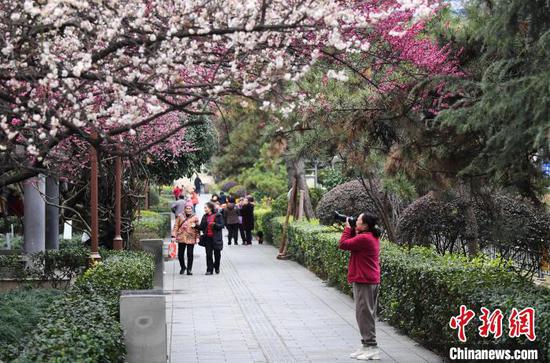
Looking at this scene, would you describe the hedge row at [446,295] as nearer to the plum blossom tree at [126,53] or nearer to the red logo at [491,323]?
the red logo at [491,323]

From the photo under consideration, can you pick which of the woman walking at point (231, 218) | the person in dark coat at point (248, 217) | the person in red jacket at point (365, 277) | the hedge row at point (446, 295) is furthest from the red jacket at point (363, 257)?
the person in dark coat at point (248, 217)

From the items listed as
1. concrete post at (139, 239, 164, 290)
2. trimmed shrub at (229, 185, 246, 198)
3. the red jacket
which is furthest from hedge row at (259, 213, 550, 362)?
trimmed shrub at (229, 185, 246, 198)

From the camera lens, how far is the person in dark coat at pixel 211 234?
21.1 m

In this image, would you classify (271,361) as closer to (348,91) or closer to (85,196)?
(348,91)

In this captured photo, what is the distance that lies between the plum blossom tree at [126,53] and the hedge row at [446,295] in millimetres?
2693

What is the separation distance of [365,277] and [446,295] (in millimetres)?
1076

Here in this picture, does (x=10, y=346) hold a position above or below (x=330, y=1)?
below

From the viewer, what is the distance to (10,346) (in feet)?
24.3

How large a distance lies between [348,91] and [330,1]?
4.73m

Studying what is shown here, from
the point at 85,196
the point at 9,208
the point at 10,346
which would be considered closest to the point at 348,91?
the point at 10,346

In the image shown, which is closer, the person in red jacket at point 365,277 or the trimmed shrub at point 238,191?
the person in red jacket at point 365,277

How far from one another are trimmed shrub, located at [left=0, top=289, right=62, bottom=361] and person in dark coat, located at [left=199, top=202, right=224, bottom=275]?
9301mm

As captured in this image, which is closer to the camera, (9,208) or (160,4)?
(160,4)

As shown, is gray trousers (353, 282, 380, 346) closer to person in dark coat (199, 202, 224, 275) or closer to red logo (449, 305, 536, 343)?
red logo (449, 305, 536, 343)
